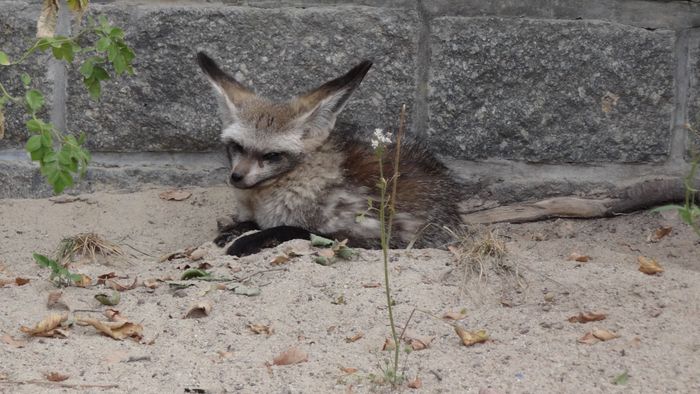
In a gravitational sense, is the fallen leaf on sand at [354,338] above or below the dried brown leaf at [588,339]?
below

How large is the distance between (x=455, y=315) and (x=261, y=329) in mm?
751

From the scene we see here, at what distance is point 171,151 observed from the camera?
A: 566 centimetres

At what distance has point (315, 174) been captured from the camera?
17.8 ft

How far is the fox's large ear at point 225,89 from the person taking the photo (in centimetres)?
526

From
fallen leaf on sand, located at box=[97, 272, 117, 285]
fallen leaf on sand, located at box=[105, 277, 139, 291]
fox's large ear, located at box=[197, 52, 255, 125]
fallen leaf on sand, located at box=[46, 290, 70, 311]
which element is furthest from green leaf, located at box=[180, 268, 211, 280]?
fox's large ear, located at box=[197, 52, 255, 125]

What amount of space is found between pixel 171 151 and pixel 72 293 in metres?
1.78

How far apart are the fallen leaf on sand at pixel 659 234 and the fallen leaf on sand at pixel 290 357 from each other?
256 centimetres

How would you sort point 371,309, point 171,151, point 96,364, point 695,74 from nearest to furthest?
point 96,364
point 371,309
point 695,74
point 171,151

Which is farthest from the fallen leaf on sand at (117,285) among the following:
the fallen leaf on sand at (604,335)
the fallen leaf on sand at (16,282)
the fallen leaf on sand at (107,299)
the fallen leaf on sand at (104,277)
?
the fallen leaf on sand at (604,335)

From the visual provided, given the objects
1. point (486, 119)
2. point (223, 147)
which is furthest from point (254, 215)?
point (486, 119)

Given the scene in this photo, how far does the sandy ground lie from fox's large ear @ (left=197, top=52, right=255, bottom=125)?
1036 millimetres

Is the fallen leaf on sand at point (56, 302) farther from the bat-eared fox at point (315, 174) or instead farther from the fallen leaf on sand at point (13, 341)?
the bat-eared fox at point (315, 174)

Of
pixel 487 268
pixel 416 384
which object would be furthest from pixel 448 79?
pixel 416 384

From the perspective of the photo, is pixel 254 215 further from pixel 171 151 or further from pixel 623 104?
pixel 623 104
